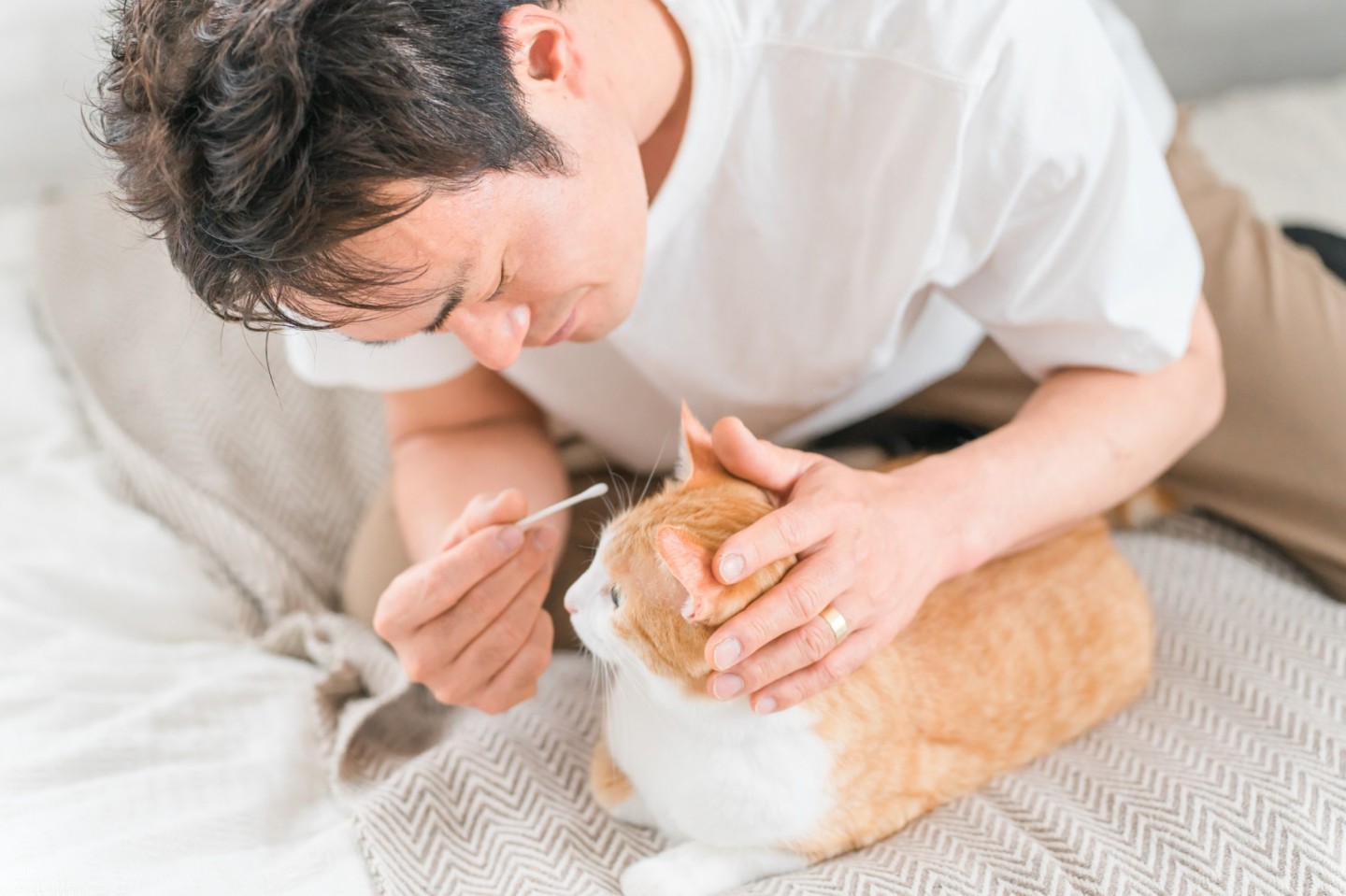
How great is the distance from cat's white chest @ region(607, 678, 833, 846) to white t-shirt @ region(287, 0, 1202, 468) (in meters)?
0.40

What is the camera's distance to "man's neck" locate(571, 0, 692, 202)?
0.81 meters

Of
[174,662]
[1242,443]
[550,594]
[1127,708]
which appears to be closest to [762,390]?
[550,594]

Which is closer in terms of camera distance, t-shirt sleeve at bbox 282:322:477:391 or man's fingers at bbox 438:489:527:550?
man's fingers at bbox 438:489:527:550

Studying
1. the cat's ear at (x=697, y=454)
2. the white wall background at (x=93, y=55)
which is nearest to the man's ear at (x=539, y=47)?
the cat's ear at (x=697, y=454)

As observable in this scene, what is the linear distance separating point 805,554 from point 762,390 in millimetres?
388

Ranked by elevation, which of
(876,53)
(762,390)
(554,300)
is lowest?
(762,390)

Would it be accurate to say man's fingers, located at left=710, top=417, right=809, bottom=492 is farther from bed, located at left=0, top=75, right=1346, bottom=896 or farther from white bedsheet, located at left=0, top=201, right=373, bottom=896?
white bedsheet, located at left=0, top=201, right=373, bottom=896

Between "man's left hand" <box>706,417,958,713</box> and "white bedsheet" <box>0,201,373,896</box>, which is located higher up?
"man's left hand" <box>706,417,958,713</box>

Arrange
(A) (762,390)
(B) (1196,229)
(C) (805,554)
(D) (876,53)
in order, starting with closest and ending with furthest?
(C) (805,554) → (D) (876,53) → (A) (762,390) → (B) (1196,229)

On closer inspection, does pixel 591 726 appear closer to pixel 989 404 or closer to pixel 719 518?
pixel 719 518

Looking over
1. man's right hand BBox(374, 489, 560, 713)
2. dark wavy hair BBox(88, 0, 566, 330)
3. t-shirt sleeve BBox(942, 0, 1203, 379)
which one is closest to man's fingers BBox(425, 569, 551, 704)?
man's right hand BBox(374, 489, 560, 713)

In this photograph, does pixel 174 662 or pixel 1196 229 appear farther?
pixel 1196 229

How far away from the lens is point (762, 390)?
1.10 m

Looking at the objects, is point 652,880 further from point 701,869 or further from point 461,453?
point 461,453
